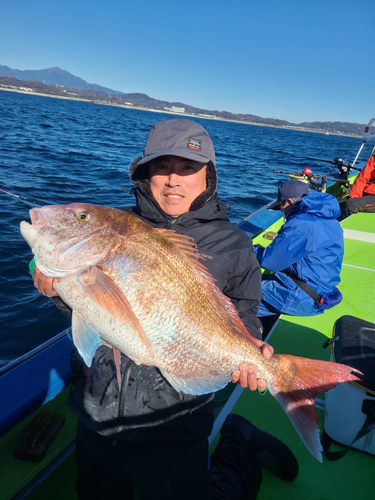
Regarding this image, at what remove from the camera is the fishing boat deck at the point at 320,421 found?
2.27 meters

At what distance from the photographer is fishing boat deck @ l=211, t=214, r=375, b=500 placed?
7.44 feet

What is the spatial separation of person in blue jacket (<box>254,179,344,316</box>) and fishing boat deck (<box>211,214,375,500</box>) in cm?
28

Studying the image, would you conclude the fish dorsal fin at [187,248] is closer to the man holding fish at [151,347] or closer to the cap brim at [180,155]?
the man holding fish at [151,347]

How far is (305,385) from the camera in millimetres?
1869

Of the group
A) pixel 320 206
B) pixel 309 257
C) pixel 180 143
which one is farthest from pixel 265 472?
pixel 320 206

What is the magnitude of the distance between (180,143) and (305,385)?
1714 mm

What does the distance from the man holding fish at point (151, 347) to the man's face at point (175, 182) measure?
0.04 ft

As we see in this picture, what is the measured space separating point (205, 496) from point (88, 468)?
75 centimetres

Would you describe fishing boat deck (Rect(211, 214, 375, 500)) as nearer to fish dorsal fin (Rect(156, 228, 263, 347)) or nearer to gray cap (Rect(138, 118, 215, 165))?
fish dorsal fin (Rect(156, 228, 263, 347))

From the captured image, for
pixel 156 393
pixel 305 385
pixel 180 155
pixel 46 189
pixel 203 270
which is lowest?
pixel 46 189

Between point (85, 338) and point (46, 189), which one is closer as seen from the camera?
point (85, 338)

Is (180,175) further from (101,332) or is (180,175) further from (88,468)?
(88,468)

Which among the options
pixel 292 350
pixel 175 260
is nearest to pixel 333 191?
pixel 292 350

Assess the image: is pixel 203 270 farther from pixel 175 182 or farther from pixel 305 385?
pixel 305 385
